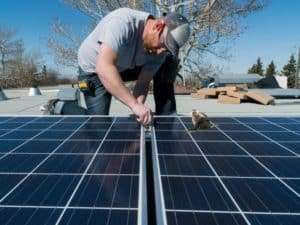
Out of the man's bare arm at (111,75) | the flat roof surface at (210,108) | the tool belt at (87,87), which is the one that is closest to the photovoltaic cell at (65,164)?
the man's bare arm at (111,75)

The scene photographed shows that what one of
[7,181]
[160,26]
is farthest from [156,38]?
[7,181]

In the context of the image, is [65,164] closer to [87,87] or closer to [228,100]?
[87,87]

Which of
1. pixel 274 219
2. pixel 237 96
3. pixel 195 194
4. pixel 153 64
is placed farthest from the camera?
pixel 237 96

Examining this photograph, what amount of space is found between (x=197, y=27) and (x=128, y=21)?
61.3 feet

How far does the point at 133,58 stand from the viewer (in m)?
4.14

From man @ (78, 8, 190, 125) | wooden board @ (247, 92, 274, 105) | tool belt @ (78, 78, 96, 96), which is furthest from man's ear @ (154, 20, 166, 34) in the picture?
wooden board @ (247, 92, 274, 105)

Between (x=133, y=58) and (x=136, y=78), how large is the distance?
60 cm

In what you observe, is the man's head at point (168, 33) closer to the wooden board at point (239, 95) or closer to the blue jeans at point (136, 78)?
the blue jeans at point (136, 78)

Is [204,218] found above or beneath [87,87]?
beneath

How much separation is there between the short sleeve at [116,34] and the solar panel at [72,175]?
2.18ft

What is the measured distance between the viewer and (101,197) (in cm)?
177

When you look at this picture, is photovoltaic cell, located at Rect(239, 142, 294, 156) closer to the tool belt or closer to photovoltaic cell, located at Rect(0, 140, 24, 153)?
photovoltaic cell, located at Rect(0, 140, 24, 153)

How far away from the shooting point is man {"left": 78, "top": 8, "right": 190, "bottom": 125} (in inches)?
132

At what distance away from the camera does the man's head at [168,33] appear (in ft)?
11.0
